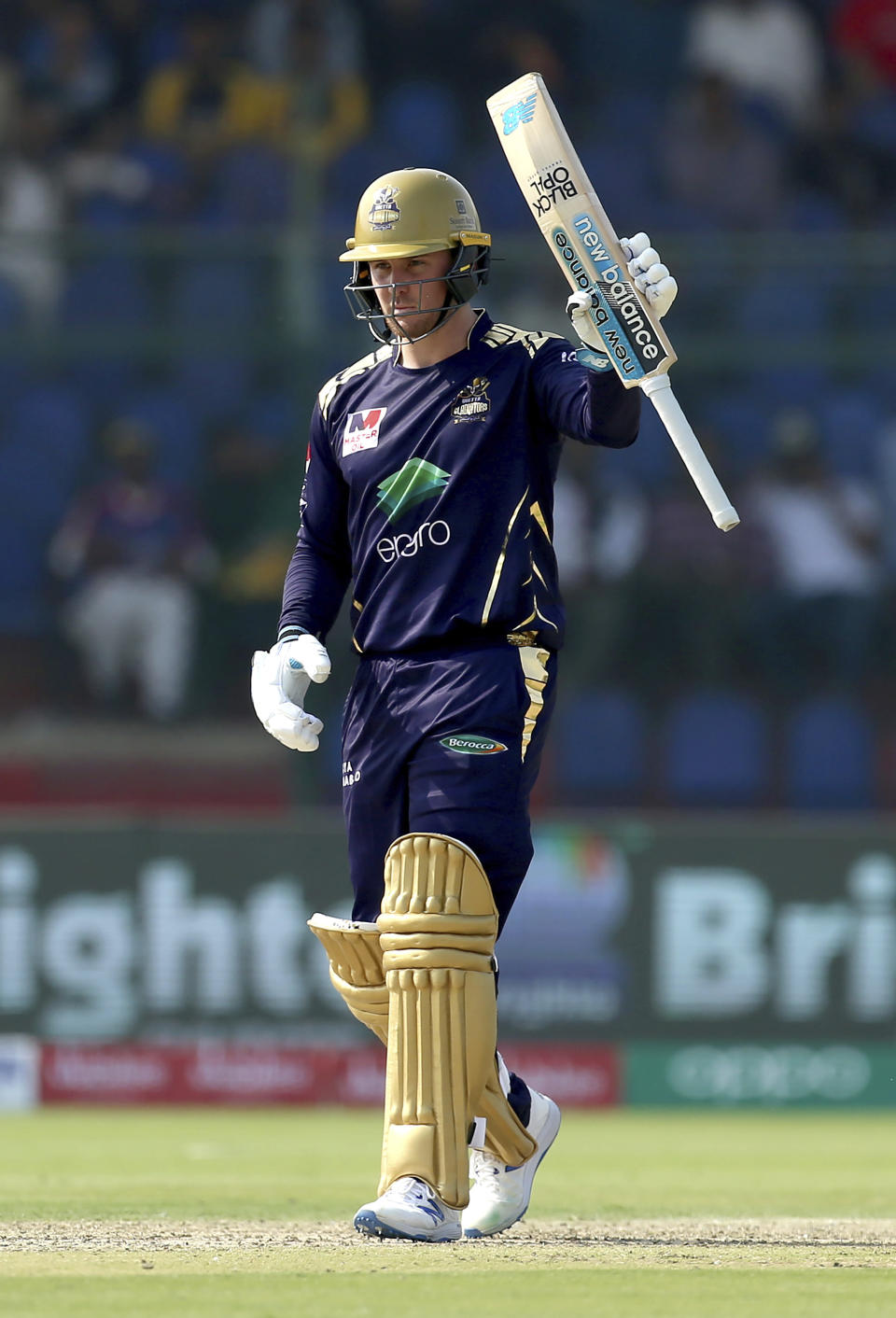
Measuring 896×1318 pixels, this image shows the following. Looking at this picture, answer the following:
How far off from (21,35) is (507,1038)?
6423mm

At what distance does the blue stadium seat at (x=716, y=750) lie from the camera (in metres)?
9.21

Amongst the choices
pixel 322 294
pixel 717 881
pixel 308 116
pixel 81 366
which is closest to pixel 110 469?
pixel 81 366

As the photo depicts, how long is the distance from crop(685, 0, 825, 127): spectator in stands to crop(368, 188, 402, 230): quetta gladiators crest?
859cm

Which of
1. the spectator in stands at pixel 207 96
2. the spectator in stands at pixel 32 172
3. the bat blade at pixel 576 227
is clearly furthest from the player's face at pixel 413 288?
the spectator in stands at pixel 207 96

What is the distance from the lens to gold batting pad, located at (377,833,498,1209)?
4.07 meters

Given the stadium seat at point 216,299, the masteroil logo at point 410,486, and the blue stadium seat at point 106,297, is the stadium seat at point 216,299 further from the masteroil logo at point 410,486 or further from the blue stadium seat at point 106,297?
the masteroil logo at point 410,486

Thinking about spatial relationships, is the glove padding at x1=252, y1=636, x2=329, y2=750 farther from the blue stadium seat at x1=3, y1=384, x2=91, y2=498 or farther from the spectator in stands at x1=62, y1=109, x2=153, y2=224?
the spectator in stands at x1=62, y1=109, x2=153, y2=224

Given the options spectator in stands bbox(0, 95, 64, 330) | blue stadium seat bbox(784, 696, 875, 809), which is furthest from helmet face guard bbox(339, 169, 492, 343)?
spectator in stands bbox(0, 95, 64, 330)

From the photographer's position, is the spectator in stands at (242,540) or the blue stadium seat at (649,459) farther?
the blue stadium seat at (649,459)

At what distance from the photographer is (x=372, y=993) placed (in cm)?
432

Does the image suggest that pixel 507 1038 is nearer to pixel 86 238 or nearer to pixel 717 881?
pixel 717 881

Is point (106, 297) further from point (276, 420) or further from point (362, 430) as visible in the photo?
point (362, 430)

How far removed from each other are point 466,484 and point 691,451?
439 millimetres

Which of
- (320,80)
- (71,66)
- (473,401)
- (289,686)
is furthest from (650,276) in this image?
(71,66)
